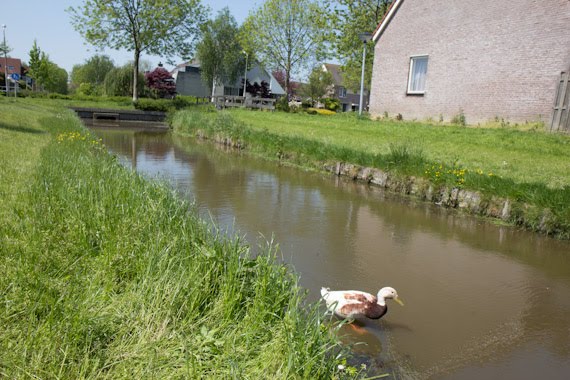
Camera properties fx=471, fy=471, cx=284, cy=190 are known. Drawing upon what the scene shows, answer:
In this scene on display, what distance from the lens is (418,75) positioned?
62.3 ft

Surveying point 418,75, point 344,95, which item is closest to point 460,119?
point 418,75

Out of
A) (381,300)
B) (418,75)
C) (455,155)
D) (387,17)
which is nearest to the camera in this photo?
(381,300)

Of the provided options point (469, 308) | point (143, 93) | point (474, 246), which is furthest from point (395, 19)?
point (143, 93)

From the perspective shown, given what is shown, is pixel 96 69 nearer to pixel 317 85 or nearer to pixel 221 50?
pixel 221 50

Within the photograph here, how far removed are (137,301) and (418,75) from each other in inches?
711

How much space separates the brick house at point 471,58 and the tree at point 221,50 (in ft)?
109

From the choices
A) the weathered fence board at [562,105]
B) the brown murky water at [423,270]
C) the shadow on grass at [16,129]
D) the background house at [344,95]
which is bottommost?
the brown murky water at [423,270]

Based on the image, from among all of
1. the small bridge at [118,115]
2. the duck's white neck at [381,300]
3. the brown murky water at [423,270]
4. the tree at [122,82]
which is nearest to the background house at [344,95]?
the tree at [122,82]

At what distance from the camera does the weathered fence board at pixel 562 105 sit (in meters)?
13.0

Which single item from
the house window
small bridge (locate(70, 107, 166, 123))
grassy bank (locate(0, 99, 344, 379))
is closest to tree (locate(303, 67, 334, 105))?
small bridge (locate(70, 107, 166, 123))

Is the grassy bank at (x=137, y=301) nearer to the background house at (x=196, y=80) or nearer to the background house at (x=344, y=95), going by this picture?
the background house at (x=196, y=80)

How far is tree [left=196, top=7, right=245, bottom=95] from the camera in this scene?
51281 mm

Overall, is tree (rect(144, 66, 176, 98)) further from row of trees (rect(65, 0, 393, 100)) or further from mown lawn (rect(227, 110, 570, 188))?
mown lawn (rect(227, 110, 570, 188))

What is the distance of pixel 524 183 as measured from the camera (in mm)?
7285
